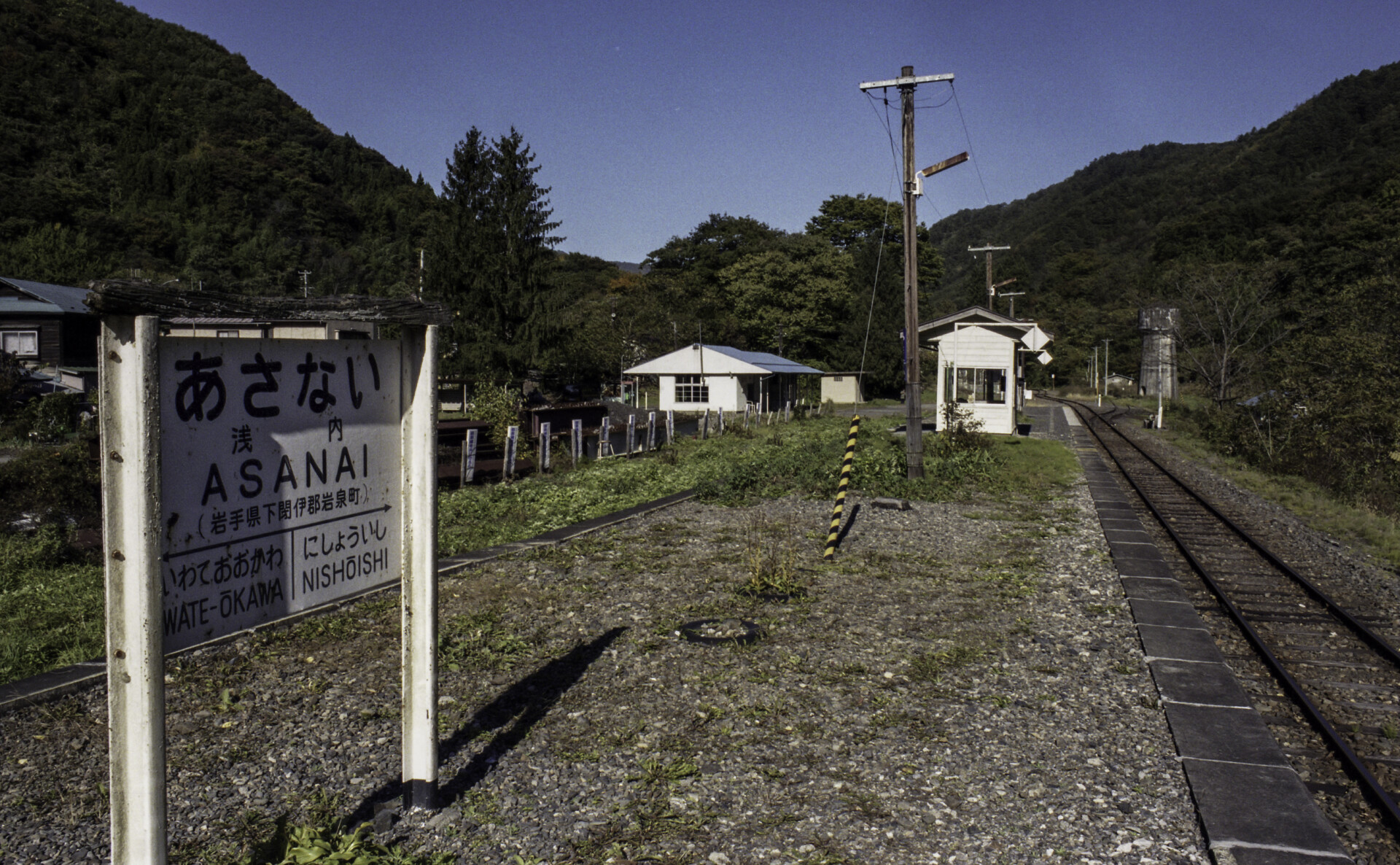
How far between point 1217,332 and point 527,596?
38028 millimetres

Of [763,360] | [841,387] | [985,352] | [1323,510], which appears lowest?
[1323,510]

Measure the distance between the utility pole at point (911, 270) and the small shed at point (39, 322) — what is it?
105 feet

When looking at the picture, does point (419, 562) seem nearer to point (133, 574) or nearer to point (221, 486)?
point (221, 486)

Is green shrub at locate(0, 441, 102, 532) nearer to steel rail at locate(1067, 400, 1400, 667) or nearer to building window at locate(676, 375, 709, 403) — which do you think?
steel rail at locate(1067, 400, 1400, 667)

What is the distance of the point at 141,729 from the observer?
2.88m

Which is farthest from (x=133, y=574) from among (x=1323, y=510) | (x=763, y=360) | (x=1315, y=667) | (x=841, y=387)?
(x=841, y=387)

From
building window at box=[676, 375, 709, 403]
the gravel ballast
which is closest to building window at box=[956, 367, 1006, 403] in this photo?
building window at box=[676, 375, 709, 403]

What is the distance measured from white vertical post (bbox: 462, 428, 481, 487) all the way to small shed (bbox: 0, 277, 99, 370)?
26.7 meters

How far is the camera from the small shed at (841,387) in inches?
2212

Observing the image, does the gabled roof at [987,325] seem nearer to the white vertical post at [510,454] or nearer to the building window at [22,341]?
the white vertical post at [510,454]

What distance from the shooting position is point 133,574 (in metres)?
2.77

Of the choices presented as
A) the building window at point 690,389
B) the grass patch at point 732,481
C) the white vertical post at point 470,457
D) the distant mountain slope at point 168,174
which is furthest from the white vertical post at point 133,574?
the distant mountain slope at point 168,174

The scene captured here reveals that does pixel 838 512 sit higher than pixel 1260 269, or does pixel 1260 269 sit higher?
pixel 1260 269

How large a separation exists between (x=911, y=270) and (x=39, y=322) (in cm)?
3510
